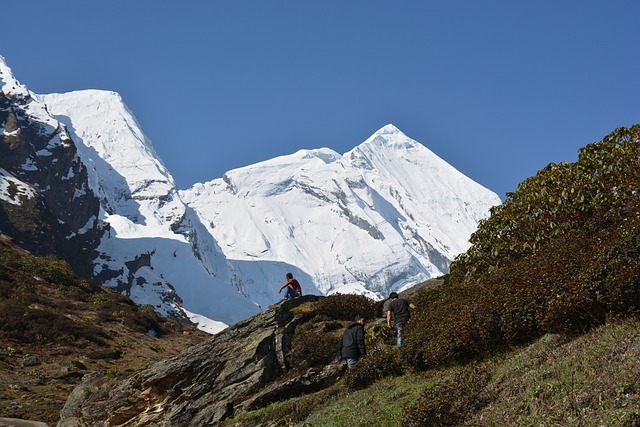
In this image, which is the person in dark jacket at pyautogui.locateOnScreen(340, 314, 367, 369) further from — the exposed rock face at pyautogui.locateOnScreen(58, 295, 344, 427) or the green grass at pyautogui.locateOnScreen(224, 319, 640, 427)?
the green grass at pyautogui.locateOnScreen(224, 319, 640, 427)

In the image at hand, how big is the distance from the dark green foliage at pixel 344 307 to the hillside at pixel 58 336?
8.31 m

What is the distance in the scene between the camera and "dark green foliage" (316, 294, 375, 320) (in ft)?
74.7

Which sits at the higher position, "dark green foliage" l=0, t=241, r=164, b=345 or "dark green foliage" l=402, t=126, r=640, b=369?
"dark green foliage" l=0, t=241, r=164, b=345

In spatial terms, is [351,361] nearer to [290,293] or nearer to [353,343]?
[353,343]

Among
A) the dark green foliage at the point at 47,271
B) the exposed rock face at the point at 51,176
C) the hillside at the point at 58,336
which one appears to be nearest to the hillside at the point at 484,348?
the hillside at the point at 58,336

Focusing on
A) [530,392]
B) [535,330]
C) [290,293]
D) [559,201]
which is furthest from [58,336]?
[530,392]

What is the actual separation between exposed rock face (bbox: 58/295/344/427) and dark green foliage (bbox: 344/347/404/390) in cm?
225

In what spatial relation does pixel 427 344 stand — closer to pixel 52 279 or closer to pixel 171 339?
pixel 171 339

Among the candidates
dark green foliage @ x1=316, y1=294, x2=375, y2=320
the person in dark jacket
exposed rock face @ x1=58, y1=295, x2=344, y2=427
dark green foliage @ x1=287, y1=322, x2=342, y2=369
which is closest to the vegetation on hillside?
dark green foliage @ x1=287, y1=322, x2=342, y2=369

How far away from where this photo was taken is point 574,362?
1020cm

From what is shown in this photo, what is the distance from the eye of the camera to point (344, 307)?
2323 cm

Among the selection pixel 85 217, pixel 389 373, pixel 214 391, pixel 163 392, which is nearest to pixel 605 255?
pixel 389 373

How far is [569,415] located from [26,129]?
18354 centimetres

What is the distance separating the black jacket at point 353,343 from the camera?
17359 mm
